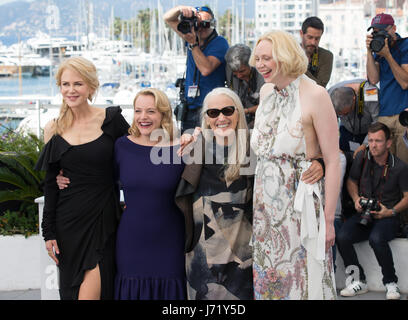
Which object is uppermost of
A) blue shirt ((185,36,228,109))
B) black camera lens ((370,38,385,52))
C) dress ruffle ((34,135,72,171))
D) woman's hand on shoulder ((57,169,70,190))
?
black camera lens ((370,38,385,52))

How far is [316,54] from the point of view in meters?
5.41

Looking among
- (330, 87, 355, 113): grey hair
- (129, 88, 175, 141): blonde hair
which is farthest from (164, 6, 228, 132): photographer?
(129, 88, 175, 141): blonde hair

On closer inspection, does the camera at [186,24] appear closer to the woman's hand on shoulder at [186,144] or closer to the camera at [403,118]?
the woman's hand on shoulder at [186,144]

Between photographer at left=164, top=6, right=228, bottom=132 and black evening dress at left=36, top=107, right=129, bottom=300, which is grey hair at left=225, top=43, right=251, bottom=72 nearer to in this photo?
photographer at left=164, top=6, right=228, bottom=132

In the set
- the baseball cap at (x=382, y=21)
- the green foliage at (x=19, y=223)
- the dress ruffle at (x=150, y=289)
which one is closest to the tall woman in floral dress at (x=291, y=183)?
the dress ruffle at (x=150, y=289)

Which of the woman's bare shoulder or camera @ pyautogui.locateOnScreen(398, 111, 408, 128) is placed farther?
camera @ pyautogui.locateOnScreen(398, 111, 408, 128)

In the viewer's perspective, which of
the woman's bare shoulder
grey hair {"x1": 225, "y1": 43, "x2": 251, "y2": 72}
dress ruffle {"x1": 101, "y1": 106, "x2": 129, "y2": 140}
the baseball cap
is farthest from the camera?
the baseball cap

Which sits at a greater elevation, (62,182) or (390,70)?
(390,70)

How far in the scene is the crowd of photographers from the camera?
4961 mm

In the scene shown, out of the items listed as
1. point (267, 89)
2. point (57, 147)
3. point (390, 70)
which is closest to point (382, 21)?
point (390, 70)

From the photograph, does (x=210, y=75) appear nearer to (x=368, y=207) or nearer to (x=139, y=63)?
(x=368, y=207)

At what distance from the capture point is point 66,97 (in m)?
3.53

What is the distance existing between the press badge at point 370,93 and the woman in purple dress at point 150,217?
8.80 ft

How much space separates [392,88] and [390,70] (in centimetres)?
18
